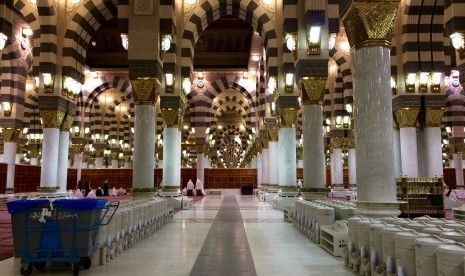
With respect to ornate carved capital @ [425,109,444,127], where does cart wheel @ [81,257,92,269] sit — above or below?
below

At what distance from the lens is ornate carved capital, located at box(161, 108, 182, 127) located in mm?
15352

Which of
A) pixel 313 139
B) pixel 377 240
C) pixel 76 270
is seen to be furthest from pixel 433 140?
pixel 76 270

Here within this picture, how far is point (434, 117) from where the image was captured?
14.4m

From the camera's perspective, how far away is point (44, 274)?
4.90 m

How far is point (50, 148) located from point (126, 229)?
924 cm

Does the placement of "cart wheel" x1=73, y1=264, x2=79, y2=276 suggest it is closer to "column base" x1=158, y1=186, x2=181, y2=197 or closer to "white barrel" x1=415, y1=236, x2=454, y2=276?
"white barrel" x1=415, y1=236, x2=454, y2=276

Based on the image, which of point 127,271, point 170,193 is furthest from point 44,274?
point 170,193

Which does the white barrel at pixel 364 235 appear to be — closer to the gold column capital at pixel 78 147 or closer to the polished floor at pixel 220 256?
the polished floor at pixel 220 256

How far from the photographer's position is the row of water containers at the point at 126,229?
18.2 feet

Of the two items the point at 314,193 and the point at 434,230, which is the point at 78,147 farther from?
the point at 434,230

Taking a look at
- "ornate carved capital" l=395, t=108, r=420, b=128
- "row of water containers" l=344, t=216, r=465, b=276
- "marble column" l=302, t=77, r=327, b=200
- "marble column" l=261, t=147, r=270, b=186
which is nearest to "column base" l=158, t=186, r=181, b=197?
"marble column" l=302, t=77, r=327, b=200

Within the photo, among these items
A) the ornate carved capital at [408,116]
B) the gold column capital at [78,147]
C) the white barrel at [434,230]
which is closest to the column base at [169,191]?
the ornate carved capital at [408,116]

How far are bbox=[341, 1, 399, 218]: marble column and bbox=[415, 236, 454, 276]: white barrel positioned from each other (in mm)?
2716

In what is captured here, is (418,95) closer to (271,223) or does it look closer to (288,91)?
(288,91)
